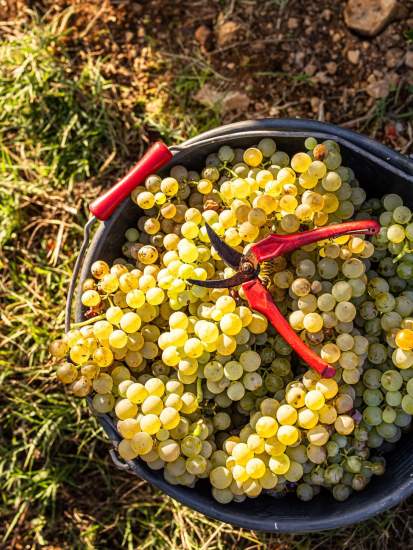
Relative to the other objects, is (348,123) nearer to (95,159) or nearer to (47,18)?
(95,159)

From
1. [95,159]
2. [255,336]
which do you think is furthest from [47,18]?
[255,336]

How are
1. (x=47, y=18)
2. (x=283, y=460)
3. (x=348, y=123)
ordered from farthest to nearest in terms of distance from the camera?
(x=47, y=18) < (x=348, y=123) < (x=283, y=460)

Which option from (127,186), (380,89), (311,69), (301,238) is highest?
(127,186)

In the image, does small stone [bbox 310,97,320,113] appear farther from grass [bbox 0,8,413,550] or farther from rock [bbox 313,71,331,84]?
grass [bbox 0,8,413,550]

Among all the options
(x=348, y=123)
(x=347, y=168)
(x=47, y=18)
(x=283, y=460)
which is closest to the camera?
(x=283, y=460)

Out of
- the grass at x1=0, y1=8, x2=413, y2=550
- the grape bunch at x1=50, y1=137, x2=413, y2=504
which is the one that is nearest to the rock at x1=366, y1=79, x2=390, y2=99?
the grass at x1=0, y1=8, x2=413, y2=550

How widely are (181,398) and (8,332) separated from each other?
843 millimetres

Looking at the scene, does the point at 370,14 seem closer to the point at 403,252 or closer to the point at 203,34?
the point at 203,34

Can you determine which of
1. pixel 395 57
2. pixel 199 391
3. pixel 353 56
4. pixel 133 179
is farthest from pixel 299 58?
pixel 199 391

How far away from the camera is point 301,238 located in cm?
128

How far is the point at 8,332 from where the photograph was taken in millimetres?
1980

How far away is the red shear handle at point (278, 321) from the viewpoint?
1.25m

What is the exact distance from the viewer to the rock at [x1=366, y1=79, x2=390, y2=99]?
1872 mm

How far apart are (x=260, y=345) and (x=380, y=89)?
3.00 ft
